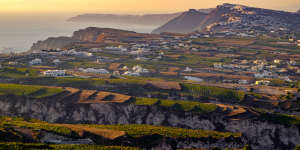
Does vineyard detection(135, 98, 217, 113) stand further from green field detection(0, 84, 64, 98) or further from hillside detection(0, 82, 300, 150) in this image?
green field detection(0, 84, 64, 98)

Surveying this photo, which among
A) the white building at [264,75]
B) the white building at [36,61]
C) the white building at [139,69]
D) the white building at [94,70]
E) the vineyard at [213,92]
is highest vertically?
the white building at [36,61]

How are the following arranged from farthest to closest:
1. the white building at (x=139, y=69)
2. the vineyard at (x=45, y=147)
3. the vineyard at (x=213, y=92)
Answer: the white building at (x=139, y=69), the vineyard at (x=213, y=92), the vineyard at (x=45, y=147)

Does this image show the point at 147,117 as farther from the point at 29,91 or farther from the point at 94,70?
the point at 94,70

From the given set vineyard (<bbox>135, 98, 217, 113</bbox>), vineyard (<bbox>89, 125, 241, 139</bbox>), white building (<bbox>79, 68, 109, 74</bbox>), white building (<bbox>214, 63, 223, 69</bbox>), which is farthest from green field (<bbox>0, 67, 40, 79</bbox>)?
white building (<bbox>214, 63, 223, 69</bbox>)

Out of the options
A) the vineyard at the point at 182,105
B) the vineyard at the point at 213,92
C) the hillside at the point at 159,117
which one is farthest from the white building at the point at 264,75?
the vineyard at the point at 182,105

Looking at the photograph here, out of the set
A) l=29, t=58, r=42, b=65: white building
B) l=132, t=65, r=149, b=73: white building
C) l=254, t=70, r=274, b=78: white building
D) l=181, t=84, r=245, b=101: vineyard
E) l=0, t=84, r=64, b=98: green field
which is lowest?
l=254, t=70, r=274, b=78: white building

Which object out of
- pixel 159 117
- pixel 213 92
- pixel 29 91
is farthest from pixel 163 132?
pixel 213 92

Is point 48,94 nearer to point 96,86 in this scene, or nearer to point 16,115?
point 16,115

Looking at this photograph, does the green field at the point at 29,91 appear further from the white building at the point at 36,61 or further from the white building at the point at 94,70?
the white building at the point at 36,61

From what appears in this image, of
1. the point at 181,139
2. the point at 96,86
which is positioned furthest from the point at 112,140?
the point at 96,86
